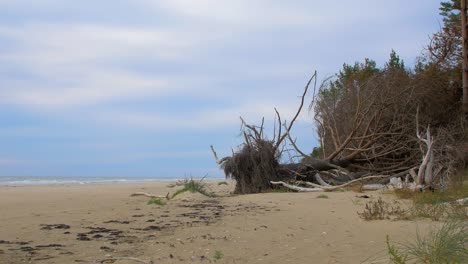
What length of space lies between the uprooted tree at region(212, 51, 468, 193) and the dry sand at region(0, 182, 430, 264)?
5.06 m

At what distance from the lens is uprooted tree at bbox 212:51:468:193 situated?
44.2ft

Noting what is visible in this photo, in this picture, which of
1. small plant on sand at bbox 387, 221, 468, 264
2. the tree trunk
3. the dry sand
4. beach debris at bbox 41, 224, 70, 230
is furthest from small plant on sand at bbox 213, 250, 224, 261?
the tree trunk

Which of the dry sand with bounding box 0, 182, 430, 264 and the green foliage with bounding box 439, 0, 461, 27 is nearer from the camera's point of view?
the dry sand with bounding box 0, 182, 430, 264

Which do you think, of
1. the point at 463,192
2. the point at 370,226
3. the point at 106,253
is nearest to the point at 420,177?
the point at 463,192

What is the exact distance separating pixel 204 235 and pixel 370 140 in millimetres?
9843

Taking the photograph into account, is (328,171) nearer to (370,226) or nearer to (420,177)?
(420,177)

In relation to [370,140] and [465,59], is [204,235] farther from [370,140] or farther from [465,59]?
[465,59]

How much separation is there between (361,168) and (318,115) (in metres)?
2.31

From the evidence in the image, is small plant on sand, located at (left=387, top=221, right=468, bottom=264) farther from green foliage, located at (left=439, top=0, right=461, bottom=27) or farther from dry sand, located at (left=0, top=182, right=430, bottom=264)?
green foliage, located at (left=439, top=0, right=461, bottom=27)

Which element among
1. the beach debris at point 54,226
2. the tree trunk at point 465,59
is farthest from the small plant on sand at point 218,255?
the tree trunk at point 465,59

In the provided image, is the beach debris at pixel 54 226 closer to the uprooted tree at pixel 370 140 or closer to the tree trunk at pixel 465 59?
the uprooted tree at pixel 370 140

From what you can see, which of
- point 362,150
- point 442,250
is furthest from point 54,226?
point 362,150

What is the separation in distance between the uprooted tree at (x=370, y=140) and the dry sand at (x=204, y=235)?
5.06 m

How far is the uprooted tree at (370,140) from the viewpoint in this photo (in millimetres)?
13461
